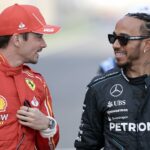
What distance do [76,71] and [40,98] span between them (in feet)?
24.6

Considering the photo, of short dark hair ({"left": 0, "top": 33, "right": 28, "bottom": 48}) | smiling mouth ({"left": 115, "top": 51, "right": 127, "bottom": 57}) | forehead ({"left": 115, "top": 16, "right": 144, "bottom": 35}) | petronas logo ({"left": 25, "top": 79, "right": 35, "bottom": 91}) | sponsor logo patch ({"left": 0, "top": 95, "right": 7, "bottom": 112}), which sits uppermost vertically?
forehead ({"left": 115, "top": 16, "right": 144, "bottom": 35})

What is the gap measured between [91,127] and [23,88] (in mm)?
492

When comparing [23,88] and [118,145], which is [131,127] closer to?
[118,145]

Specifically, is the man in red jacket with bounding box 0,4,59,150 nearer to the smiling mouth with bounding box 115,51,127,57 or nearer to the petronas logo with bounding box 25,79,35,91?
the petronas logo with bounding box 25,79,35,91

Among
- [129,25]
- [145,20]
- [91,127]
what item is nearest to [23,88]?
[91,127]

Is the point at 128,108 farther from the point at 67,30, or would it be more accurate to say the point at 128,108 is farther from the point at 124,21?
the point at 67,30

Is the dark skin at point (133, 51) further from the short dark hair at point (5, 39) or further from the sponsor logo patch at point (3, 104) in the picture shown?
the sponsor logo patch at point (3, 104)

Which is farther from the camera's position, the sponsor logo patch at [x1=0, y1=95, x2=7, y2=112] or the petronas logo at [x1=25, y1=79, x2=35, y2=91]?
the petronas logo at [x1=25, y1=79, x2=35, y2=91]

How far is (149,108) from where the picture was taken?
5.11 metres

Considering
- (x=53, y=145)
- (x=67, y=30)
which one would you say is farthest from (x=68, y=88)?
(x=53, y=145)

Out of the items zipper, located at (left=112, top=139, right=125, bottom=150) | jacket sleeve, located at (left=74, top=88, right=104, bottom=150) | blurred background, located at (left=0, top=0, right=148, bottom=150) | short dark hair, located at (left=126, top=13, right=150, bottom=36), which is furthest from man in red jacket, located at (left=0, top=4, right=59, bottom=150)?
blurred background, located at (left=0, top=0, right=148, bottom=150)

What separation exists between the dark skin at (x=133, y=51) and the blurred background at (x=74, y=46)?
5.49 metres

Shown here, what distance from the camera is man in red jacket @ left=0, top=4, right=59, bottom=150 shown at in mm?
5152

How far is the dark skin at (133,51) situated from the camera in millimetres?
5180
